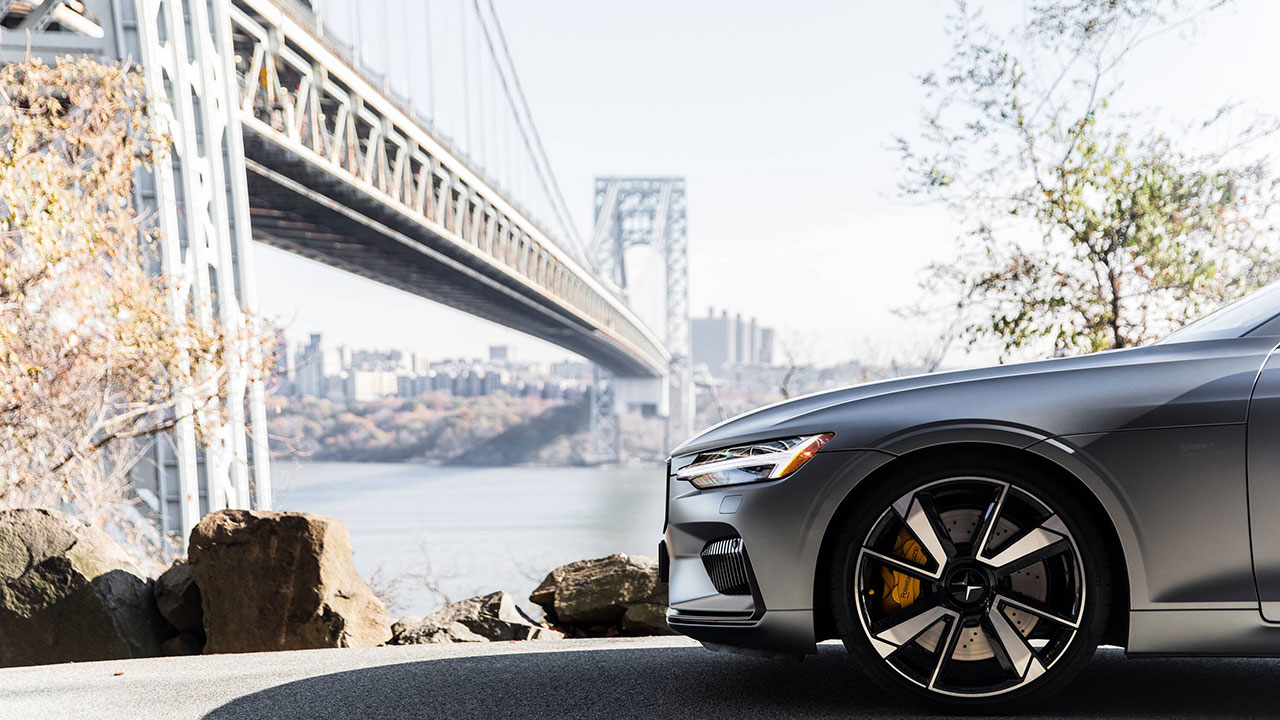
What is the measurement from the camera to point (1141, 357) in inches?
103

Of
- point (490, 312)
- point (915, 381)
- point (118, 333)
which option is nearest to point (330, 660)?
point (915, 381)

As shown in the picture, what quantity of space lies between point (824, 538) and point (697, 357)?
43464 mm

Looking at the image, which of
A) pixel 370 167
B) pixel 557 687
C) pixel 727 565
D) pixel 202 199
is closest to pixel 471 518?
pixel 370 167

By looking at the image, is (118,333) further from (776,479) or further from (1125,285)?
(1125,285)

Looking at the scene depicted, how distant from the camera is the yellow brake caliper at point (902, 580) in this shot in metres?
2.48

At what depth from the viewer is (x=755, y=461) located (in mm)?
2588

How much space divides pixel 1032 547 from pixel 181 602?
4089 millimetres

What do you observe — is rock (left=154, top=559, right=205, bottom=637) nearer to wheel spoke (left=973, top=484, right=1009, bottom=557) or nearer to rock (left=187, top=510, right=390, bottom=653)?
rock (left=187, top=510, right=390, bottom=653)

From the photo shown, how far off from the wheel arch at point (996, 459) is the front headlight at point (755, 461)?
6.0 inches

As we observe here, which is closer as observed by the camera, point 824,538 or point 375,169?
point 824,538

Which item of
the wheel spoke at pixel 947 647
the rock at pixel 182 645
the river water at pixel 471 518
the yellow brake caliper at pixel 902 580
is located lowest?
the river water at pixel 471 518

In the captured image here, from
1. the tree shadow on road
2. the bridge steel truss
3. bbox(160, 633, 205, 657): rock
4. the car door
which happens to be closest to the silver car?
the car door

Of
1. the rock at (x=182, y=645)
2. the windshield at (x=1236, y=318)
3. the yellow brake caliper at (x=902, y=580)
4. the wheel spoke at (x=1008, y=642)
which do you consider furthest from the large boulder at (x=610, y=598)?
the windshield at (x=1236, y=318)

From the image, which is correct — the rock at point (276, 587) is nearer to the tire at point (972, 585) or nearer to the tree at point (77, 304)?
the tree at point (77, 304)
